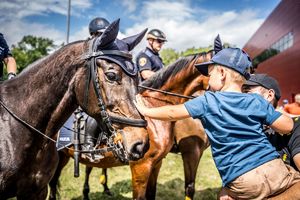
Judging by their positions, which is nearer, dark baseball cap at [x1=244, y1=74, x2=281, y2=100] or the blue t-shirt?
the blue t-shirt

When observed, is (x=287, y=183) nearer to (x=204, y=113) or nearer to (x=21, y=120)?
(x=204, y=113)

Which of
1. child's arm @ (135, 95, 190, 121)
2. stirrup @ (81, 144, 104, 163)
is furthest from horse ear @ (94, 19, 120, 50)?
stirrup @ (81, 144, 104, 163)

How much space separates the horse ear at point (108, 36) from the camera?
94.3 inches

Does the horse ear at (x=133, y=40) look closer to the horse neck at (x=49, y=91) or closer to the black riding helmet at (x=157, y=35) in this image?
the horse neck at (x=49, y=91)

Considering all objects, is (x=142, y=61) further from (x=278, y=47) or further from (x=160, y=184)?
(x=278, y=47)

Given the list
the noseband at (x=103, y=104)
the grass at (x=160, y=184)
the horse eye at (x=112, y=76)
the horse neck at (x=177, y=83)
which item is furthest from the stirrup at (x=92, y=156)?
the horse eye at (x=112, y=76)

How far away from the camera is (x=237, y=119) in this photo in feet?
Answer: 7.06

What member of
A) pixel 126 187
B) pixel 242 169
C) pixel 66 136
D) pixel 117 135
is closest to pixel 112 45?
pixel 117 135

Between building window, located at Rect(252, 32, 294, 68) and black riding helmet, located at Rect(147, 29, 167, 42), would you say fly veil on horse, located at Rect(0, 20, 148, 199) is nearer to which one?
black riding helmet, located at Rect(147, 29, 167, 42)

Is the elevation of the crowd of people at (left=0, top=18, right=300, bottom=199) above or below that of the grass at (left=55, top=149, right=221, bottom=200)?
above

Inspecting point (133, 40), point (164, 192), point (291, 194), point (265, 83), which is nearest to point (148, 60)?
point (133, 40)

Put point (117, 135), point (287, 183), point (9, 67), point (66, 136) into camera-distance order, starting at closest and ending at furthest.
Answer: point (287, 183) → point (117, 135) → point (9, 67) → point (66, 136)

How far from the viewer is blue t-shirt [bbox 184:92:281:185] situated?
213cm

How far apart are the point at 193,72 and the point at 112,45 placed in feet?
7.11
